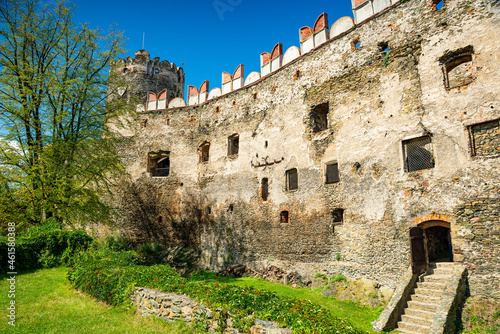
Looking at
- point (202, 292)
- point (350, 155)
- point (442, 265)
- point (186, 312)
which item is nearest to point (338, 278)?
point (442, 265)

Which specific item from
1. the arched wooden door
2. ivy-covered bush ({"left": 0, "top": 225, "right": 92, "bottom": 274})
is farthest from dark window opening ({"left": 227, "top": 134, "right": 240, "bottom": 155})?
the arched wooden door

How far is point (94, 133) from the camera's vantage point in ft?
46.2

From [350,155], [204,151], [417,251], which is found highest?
[204,151]

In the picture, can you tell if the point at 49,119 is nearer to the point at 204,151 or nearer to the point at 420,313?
the point at 204,151

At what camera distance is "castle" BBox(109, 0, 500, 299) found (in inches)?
361

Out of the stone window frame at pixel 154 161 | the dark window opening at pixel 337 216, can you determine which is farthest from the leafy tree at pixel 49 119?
the dark window opening at pixel 337 216

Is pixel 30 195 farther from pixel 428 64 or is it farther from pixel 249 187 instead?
pixel 428 64

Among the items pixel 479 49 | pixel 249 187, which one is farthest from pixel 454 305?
pixel 249 187

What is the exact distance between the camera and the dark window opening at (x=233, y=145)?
18109 millimetres

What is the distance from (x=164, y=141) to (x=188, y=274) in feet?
30.0

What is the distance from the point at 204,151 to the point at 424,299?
47.1 ft

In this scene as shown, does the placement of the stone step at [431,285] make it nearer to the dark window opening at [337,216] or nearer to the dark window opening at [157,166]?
the dark window opening at [337,216]

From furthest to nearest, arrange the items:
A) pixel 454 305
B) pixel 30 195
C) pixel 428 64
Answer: pixel 30 195, pixel 428 64, pixel 454 305

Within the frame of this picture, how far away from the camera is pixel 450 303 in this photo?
7.50 meters
